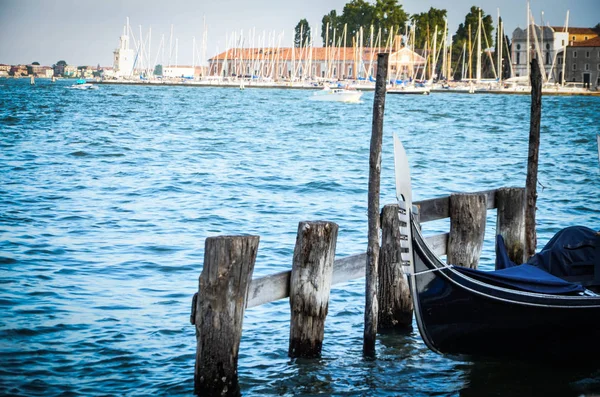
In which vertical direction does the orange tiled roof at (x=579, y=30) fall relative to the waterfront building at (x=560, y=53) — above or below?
above

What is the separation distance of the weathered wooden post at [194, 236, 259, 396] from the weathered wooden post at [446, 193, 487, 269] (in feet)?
8.12

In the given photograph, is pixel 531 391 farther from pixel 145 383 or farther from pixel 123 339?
pixel 123 339

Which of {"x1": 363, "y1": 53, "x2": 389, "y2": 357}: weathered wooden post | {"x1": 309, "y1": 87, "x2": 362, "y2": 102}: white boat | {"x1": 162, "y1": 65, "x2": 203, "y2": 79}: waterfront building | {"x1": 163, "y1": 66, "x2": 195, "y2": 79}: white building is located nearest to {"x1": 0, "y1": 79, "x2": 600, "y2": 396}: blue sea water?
{"x1": 363, "y1": 53, "x2": 389, "y2": 357}: weathered wooden post

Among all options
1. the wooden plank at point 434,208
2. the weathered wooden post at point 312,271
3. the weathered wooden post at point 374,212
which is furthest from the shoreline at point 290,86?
the weathered wooden post at point 312,271

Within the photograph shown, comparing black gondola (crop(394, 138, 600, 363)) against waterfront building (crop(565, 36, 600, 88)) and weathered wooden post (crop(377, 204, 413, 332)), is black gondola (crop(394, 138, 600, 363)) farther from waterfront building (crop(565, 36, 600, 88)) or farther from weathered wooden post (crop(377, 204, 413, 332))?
waterfront building (crop(565, 36, 600, 88))

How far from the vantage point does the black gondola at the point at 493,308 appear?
6.09 metres

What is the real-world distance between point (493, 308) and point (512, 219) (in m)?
1.80

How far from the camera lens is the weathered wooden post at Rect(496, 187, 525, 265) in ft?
25.3

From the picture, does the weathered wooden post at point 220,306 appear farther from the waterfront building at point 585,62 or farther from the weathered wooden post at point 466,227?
the waterfront building at point 585,62

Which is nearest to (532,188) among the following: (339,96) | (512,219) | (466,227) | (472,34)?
(512,219)

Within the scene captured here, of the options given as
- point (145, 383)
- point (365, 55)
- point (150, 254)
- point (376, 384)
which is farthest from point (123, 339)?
point (365, 55)

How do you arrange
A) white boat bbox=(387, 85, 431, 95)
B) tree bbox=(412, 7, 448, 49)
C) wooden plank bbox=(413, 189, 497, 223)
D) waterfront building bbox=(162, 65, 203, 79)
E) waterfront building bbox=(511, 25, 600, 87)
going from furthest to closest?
waterfront building bbox=(162, 65, 203, 79)
tree bbox=(412, 7, 448, 49)
waterfront building bbox=(511, 25, 600, 87)
white boat bbox=(387, 85, 431, 95)
wooden plank bbox=(413, 189, 497, 223)

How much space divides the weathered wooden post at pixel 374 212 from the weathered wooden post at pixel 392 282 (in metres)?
0.40

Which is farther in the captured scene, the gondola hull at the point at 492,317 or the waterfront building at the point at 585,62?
the waterfront building at the point at 585,62
